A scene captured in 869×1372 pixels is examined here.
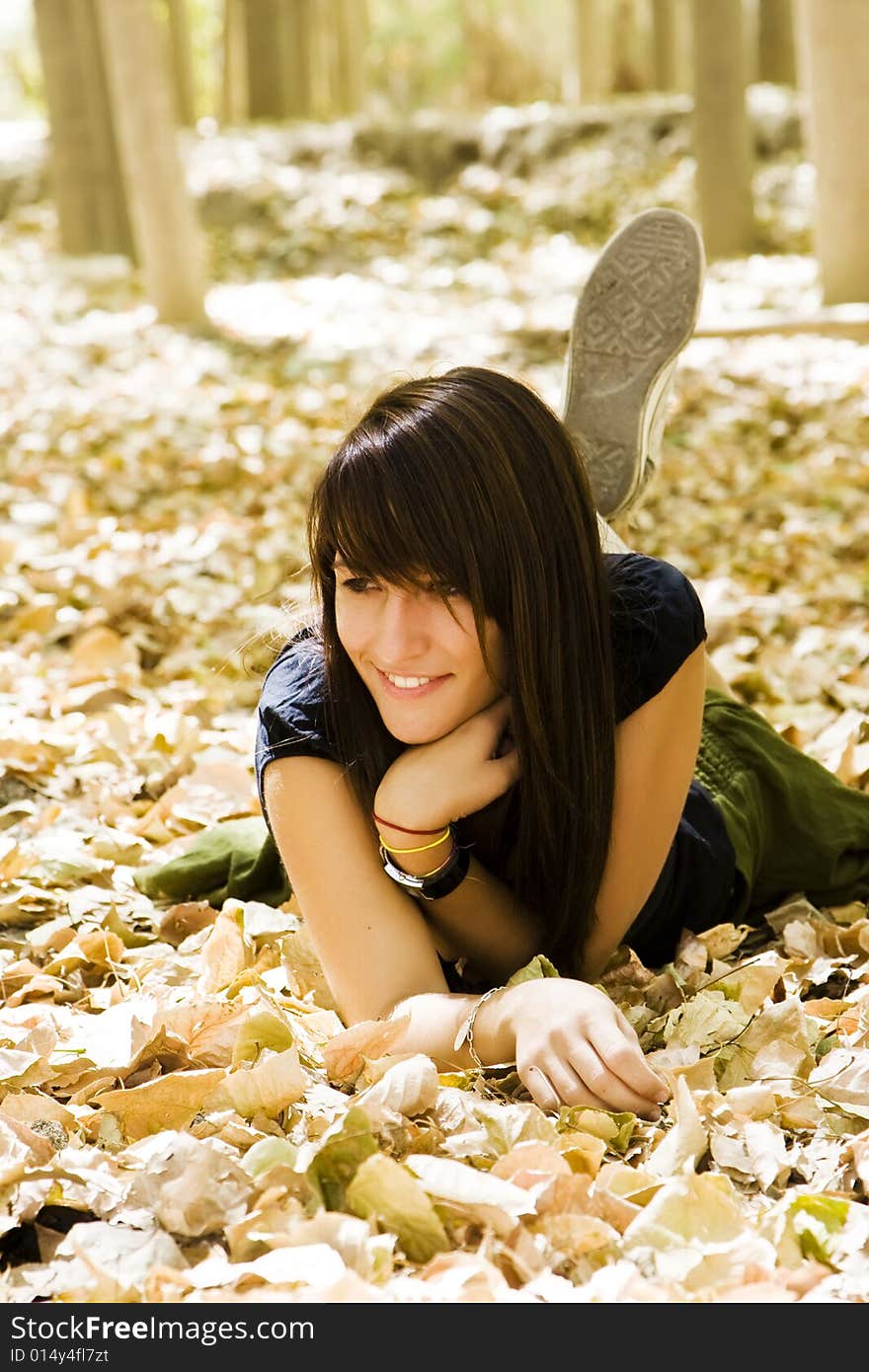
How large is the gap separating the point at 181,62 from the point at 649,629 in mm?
15370

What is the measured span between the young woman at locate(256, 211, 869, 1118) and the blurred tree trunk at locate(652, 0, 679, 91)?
48.2 feet

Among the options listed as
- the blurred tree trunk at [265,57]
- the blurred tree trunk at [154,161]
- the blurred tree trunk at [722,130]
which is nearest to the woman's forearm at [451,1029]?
the blurred tree trunk at [154,161]

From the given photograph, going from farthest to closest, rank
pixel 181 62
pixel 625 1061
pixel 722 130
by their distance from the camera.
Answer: pixel 181 62, pixel 722 130, pixel 625 1061

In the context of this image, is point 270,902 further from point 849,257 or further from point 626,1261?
point 849,257

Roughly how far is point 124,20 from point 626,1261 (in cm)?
692

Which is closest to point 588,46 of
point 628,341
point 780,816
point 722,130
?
point 722,130

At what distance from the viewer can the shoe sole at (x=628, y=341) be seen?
9.29ft

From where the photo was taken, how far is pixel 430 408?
1775 millimetres

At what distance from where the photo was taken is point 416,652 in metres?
1.83

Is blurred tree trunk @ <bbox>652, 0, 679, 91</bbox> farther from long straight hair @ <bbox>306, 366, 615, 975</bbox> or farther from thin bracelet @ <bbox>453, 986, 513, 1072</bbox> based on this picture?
thin bracelet @ <bbox>453, 986, 513, 1072</bbox>

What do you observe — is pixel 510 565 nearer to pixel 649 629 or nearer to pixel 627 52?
pixel 649 629

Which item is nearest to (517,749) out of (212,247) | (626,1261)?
(626,1261)

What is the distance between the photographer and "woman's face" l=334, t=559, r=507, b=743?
5.95 feet

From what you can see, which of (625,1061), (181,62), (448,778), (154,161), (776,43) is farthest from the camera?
(181,62)
